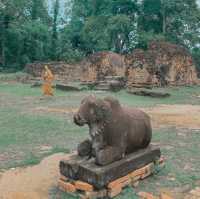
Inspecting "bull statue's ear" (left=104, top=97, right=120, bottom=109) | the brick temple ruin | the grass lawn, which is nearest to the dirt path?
the grass lawn

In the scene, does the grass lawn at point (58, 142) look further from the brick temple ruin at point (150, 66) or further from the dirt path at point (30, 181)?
the brick temple ruin at point (150, 66)

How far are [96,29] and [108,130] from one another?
913 inches

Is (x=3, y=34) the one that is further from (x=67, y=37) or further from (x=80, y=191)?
(x=80, y=191)

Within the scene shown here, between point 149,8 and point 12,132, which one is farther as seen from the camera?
point 149,8

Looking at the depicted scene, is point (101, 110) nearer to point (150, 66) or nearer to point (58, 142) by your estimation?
point (58, 142)

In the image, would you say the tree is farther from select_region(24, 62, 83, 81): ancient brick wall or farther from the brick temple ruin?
the brick temple ruin

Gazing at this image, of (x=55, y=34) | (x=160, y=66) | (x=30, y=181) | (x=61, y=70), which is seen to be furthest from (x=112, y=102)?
(x=55, y=34)

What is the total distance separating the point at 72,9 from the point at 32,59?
610cm

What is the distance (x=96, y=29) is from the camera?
1046 inches

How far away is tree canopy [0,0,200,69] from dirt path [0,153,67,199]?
20303 millimetres

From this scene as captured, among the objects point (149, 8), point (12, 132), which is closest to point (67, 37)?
point (149, 8)

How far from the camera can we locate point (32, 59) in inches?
1147

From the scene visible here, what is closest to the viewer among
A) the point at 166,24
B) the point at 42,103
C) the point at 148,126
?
the point at 148,126

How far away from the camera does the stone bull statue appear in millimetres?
3906
